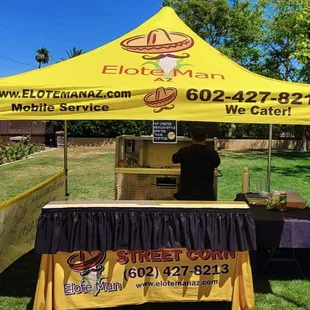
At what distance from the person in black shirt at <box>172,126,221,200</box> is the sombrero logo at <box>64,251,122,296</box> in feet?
4.59

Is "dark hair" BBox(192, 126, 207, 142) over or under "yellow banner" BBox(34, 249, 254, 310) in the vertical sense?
over

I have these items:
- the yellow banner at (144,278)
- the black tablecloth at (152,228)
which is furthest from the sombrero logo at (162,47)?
the yellow banner at (144,278)

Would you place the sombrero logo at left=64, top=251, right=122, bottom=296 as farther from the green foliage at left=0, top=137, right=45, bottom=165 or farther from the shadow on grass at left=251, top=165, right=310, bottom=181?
the green foliage at left=0, top=137, right=45, bottom=165

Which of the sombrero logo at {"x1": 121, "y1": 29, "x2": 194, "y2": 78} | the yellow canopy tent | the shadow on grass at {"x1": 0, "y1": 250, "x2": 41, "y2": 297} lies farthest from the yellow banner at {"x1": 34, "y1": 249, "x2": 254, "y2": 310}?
the sombrero logo at {"x1": 121, "y1": 29, "x2": 194, "y2": 78}

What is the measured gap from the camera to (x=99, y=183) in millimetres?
11711

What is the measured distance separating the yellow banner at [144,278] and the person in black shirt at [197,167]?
100cm

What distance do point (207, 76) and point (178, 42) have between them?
69 centimetres

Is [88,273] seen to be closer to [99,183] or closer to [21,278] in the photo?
[21,278]

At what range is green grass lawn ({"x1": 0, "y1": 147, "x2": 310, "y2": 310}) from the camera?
4.25 meters

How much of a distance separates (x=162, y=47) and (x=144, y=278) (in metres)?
2.42

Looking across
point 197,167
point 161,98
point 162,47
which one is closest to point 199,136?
point 197,167

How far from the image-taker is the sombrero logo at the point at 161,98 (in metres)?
3.74

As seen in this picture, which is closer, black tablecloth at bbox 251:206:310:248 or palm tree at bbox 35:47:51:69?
black tablecloth at bbox 251:206:310:248

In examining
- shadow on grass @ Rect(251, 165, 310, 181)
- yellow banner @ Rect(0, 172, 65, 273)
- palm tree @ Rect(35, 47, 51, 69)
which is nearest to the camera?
yellow banner @ Rect(0, 172, 65, 273)
